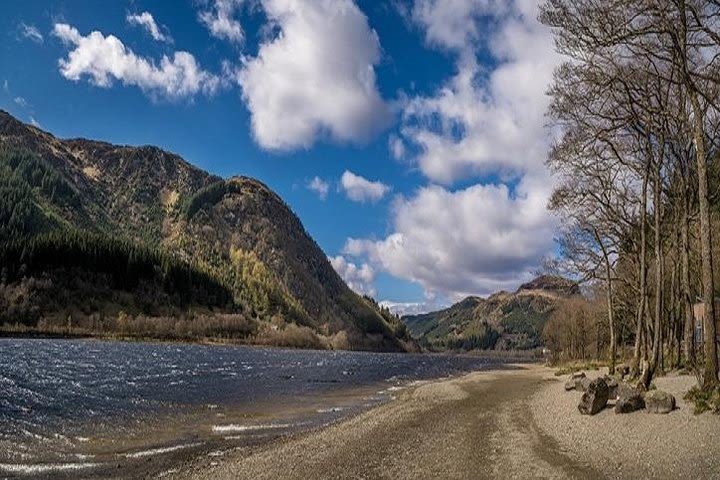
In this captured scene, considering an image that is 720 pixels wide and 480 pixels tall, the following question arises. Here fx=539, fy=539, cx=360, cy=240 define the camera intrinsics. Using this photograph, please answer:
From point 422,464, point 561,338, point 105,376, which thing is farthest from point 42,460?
point 561,338

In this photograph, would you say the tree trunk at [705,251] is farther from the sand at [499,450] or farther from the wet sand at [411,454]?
the wet sand at [411,454]

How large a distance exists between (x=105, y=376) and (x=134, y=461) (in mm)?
43606

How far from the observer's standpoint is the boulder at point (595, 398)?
21997 mm

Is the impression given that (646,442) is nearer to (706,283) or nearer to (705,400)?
(705,400)

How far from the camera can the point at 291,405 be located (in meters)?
40.3

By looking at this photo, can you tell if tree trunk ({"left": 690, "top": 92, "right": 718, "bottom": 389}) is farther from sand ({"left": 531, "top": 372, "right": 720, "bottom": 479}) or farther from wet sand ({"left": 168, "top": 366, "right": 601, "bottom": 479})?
wet sand ({"left": 168, "top": 366, "right": 601, "bottom": 479})

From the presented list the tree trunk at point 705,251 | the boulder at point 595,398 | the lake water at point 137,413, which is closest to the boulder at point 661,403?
the tree trunk at point 705,251

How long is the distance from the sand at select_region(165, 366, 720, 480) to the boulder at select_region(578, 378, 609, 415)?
55cm

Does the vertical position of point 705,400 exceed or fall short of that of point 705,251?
it falls short

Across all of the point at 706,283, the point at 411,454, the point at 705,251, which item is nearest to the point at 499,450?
the point at 411,454

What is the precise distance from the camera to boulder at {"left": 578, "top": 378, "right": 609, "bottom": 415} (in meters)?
22.0

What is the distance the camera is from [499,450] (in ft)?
58.4

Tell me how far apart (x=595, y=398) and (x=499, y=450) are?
260 inches

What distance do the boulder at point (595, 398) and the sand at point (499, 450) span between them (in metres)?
0.55
